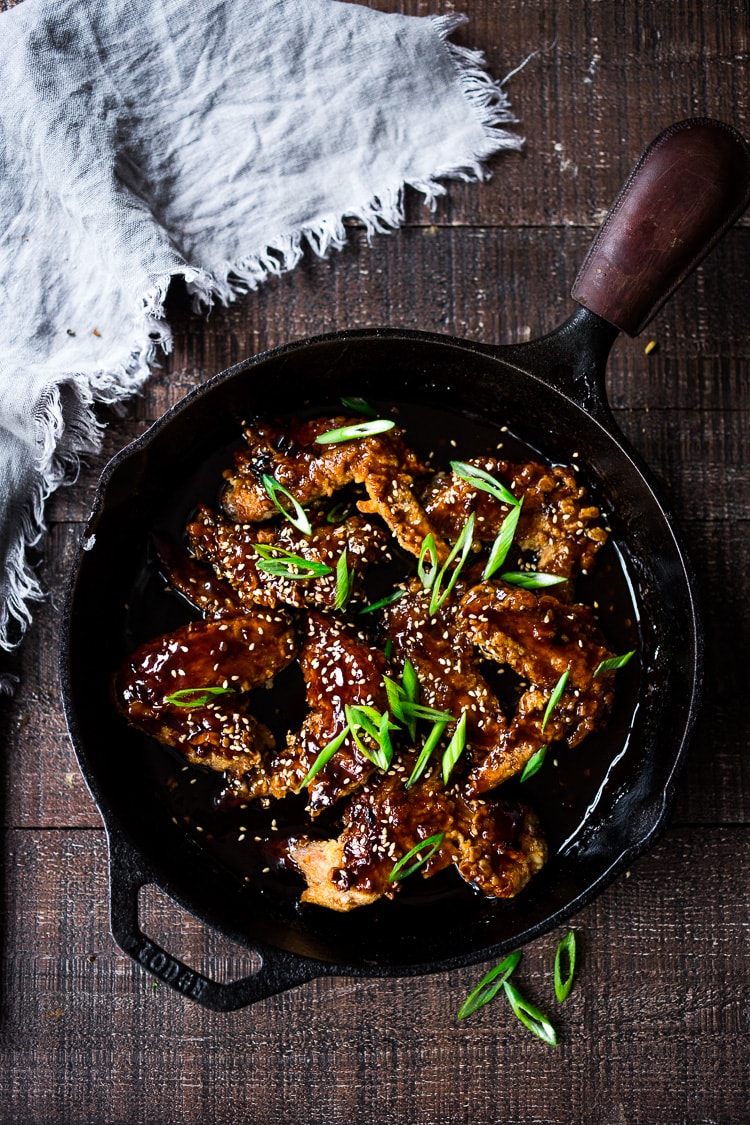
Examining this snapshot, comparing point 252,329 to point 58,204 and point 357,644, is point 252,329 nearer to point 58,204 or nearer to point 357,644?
point 58,204

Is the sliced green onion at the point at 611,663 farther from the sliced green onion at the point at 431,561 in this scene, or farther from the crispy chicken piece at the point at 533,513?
the sliced green onion at the point at 431,561

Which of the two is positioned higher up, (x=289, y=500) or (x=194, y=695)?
(x=289, y=500)

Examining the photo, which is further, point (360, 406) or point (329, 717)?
point (360, 406)

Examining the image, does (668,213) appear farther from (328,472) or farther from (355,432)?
(328,472)

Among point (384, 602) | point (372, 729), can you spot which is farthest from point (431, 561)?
point (372, 729)

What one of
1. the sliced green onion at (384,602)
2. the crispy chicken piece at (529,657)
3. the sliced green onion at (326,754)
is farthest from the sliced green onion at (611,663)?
the sliced green onion at (326,754)

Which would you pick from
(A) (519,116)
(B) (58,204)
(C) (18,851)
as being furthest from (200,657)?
(A) (519,116)
